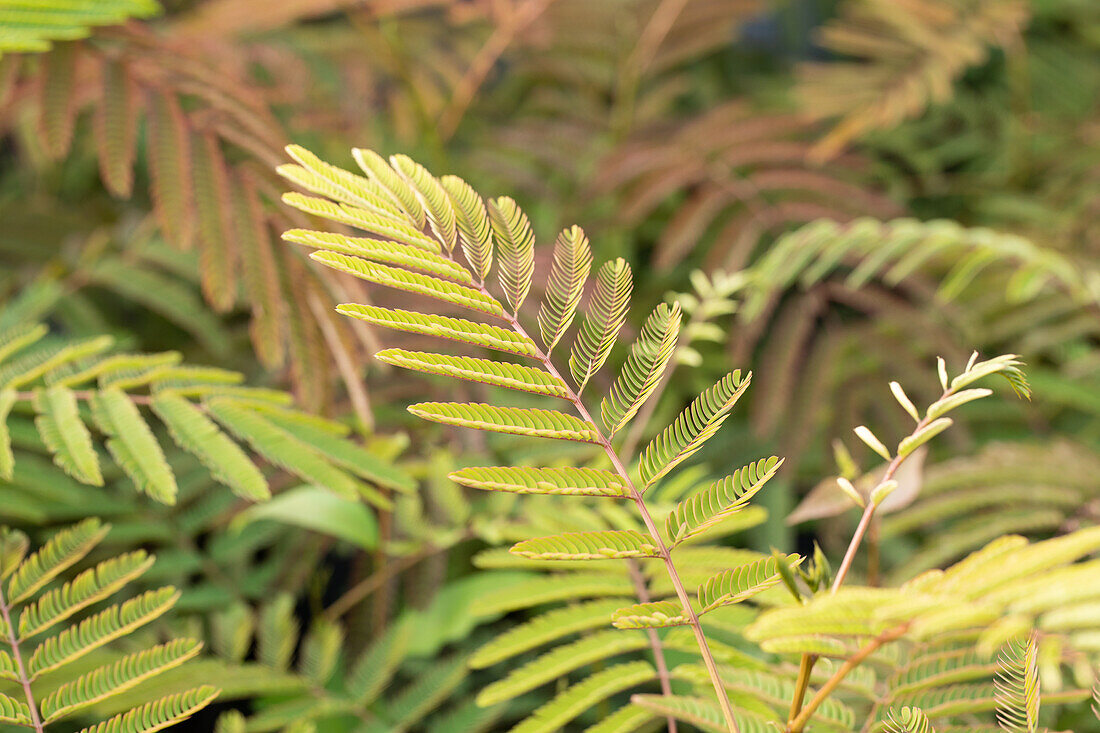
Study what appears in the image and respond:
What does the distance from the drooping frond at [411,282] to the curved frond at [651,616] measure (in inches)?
8.3

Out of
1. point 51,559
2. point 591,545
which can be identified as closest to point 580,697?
point 591,545

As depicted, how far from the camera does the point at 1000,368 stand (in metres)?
0.50

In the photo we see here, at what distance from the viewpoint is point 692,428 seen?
522 mm

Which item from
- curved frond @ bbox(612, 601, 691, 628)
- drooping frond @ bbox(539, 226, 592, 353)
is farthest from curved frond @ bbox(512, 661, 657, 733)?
drooping frond @ bbox(539, 226, 592, 353)

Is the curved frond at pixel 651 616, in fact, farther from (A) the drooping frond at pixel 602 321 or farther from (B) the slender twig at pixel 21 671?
(B) the slender twig at pixel 21 671

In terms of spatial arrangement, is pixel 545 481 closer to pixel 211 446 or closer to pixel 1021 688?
pixel 1021 688

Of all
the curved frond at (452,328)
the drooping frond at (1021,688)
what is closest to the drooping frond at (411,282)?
the curved frond at (452,328)

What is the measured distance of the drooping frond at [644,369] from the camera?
0.52m

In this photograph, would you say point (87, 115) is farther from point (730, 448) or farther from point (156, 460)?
point (730, 448)

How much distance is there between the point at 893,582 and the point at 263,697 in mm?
878

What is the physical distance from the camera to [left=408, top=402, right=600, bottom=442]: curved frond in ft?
1.65

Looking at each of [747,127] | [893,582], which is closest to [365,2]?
[747,127]

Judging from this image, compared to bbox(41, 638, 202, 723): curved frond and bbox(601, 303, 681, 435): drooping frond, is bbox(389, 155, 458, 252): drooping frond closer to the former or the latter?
bbox(601, 303, 681, 435): drooping frond

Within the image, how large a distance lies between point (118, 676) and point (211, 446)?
0.23 metres
